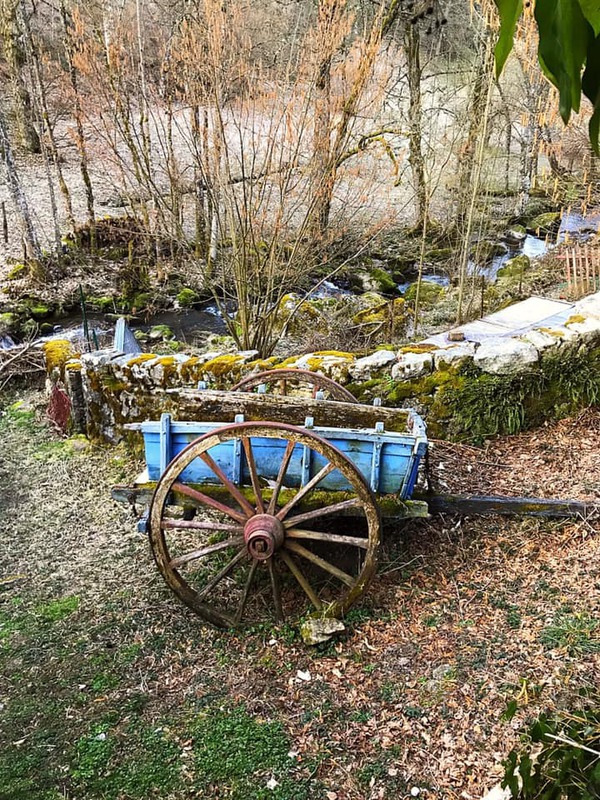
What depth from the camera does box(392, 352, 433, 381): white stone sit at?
221 inches

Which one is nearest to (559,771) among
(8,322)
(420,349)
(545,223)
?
(420,349)

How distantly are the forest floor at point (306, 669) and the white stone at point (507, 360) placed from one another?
949 mm

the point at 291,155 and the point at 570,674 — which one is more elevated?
A: the point at 291,155

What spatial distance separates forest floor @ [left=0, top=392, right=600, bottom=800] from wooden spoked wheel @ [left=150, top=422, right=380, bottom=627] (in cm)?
24

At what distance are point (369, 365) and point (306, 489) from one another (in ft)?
7.13

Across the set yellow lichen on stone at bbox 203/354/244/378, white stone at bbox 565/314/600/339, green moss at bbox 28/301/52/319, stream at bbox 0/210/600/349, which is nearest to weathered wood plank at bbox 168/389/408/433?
yellow lichen on stone at bbox 203/354/244/378

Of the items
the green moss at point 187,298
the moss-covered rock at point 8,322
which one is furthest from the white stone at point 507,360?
the moss-covered rock at point 8,322

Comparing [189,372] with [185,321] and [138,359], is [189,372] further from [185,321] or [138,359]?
[185,321]

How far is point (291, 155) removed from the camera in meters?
6.82

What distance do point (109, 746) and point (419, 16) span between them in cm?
1457

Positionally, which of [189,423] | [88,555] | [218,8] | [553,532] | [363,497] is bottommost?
[88,555]

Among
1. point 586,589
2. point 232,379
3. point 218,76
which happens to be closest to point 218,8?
point 218,76

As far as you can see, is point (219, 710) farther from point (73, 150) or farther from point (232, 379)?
point (73, 150)

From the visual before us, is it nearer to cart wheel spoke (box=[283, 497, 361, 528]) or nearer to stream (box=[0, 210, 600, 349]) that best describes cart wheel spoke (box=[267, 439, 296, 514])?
cart wheel spoke (box=[283, 497, 361, 528])
